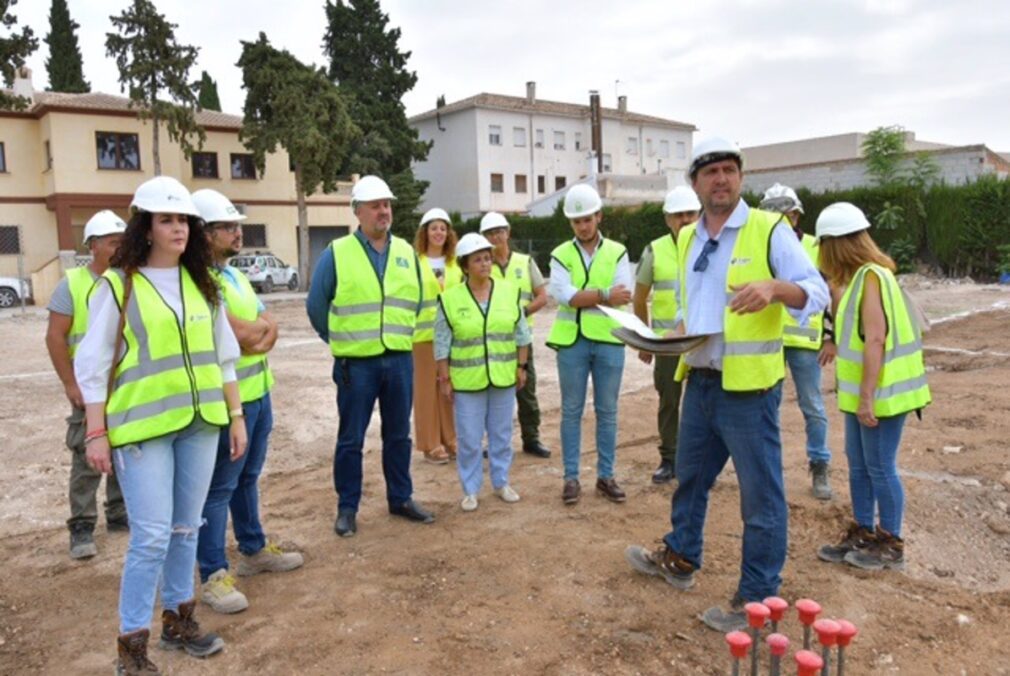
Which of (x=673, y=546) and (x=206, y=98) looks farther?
(x=206, y=98)

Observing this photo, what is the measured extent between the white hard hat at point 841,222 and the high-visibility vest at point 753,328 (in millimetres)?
945

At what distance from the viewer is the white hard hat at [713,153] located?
11.1 ft

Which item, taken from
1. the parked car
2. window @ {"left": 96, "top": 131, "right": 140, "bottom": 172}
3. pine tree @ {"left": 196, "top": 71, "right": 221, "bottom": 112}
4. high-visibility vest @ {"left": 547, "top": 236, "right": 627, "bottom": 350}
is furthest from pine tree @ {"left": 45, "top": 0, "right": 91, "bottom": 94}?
high-visibility vest @ {"left": 547, "top": 236, "right": 627, "bottom": 350}

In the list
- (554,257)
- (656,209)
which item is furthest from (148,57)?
(554,257)

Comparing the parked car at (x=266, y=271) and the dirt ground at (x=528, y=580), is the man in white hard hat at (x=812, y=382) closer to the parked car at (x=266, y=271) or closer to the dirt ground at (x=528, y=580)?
the dirt ground at (x=528, y=580)

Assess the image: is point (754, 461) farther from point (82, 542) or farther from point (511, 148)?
point (511, 148)

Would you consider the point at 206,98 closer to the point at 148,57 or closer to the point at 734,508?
the point at 148,57

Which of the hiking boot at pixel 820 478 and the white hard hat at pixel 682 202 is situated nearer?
the hiking boot at pixel 820 478

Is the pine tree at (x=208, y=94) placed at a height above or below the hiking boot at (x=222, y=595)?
above

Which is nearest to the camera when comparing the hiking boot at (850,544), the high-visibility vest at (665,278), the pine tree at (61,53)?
the hiking boot at (850,544)

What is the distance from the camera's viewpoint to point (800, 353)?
531 cm

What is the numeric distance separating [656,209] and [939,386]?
69.1ft

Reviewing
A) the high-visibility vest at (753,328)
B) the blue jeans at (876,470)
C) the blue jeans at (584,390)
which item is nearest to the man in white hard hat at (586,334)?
the blue jeans at (584,390)

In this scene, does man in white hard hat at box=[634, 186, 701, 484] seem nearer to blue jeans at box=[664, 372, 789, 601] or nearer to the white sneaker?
the white sneaker
